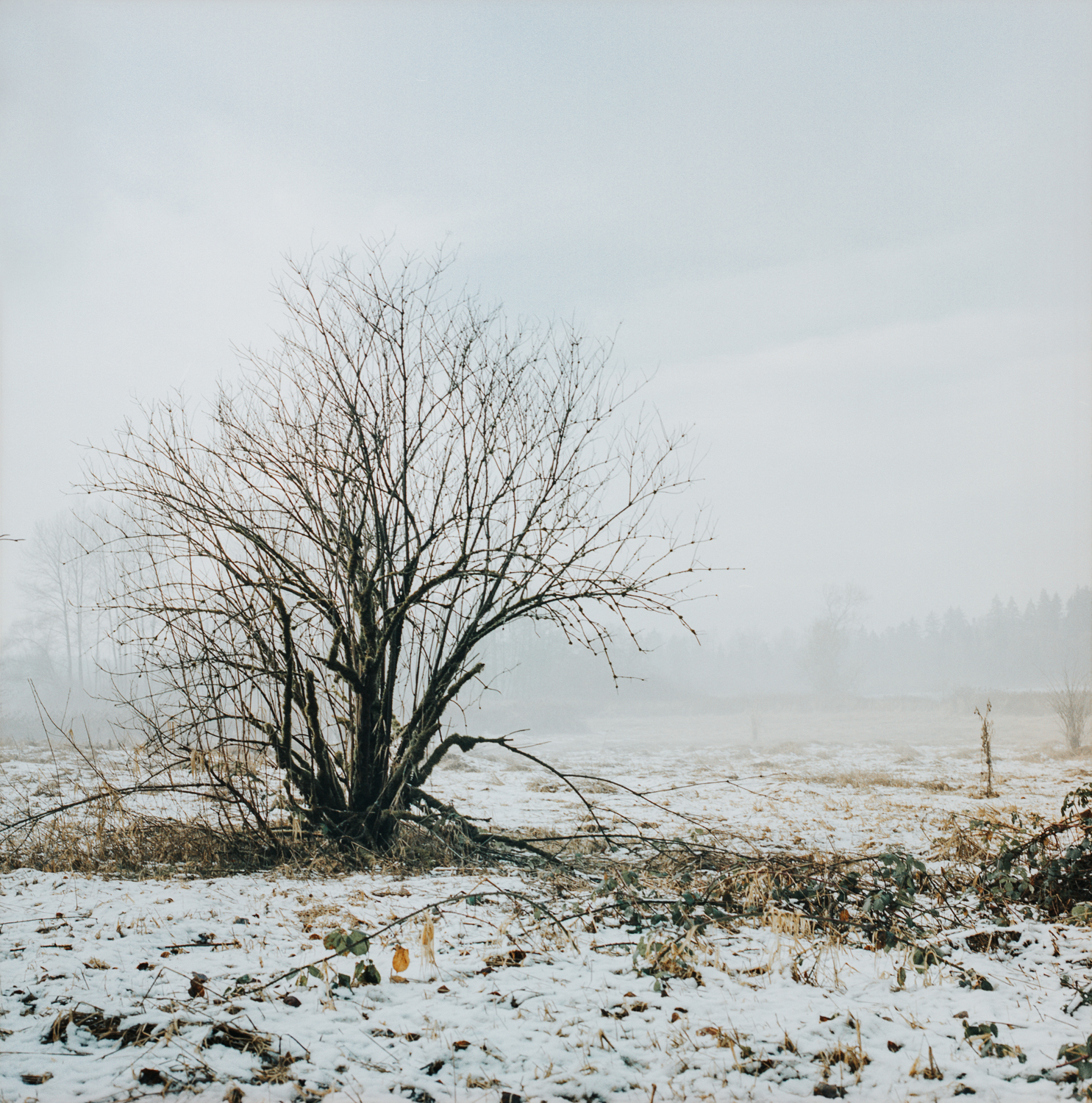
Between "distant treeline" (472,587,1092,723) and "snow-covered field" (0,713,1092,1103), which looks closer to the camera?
"snow-covered field" (0,713,1092,1103)

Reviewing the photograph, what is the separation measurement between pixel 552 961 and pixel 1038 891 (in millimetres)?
3262

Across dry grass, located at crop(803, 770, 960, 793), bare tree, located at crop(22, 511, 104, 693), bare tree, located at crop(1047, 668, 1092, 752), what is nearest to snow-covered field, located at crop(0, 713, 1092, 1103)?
dry grass, located at crop(803, 770, 960, 793)

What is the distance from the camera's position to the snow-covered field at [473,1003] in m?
2.53

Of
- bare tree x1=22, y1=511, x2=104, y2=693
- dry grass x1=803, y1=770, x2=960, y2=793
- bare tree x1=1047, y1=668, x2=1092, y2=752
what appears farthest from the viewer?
bare tree x1=22, y1=511, x2=104, y2=693

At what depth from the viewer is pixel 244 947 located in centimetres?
365

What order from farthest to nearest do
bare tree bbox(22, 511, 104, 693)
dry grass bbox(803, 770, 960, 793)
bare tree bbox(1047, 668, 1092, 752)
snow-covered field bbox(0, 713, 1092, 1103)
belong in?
bare tree bbox(22, 511, 104, 693)
bare tree bbox(1047, 668, 1092, 752)
dry grass bbox(803, 770, 960, 793)
snow-covered field bbox(0, 713, 1092, 1103)

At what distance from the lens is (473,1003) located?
311 centimetres

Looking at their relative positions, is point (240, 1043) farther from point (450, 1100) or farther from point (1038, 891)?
point (1038, 891)

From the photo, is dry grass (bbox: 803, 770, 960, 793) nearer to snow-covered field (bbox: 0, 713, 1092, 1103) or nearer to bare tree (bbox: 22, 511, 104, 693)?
snow-covered field (bbox: 0, 713, 1092, 1103)

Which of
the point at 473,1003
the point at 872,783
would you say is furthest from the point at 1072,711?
the point at 473,1003

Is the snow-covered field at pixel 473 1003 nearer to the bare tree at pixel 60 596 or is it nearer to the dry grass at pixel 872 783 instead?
the dry grass at pixel 872 783

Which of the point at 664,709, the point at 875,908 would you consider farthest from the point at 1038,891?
the point at 664,709

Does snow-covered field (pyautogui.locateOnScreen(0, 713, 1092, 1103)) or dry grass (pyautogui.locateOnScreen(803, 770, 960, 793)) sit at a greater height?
snow-covered field (pyautogui.locateOnScreen(0, 713, 1092, 1103))

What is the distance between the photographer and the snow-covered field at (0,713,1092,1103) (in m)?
2.53
